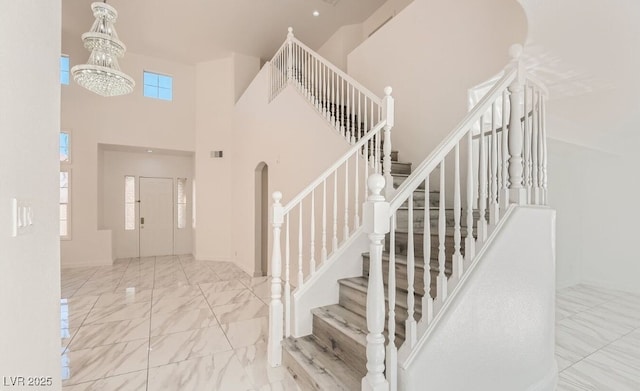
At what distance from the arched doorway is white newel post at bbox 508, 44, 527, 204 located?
173 inches

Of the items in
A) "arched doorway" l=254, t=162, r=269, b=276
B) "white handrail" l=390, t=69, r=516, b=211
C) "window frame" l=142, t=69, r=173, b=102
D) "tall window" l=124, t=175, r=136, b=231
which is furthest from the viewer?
"tall window" l=124, t=175, r=136, b=231

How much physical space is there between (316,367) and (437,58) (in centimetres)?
377

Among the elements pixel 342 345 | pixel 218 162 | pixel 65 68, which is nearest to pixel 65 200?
pixel 65 68

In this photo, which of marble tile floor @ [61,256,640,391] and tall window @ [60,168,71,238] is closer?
marble tile floor @ [61,256,640,391]

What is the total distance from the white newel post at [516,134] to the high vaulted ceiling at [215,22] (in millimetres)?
4932

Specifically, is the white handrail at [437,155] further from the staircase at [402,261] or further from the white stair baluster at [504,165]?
the white stair baluster at [504,165]

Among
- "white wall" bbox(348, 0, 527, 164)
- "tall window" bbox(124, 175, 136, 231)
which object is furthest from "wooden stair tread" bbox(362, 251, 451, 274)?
"tall window" bbox(124, 175, 136, 231)

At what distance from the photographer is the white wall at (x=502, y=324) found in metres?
1.57

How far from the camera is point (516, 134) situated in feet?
6.27

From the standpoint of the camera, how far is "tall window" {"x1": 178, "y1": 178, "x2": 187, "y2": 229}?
786cm

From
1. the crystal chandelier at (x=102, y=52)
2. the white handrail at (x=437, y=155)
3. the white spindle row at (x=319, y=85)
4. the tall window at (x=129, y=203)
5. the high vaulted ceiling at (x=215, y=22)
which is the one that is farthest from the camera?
the tall window at (x=129, y=203)

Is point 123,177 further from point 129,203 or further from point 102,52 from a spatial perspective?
point 102,52

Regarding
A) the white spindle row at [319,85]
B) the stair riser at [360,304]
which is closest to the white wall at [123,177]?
the white spindle row at [319,85]

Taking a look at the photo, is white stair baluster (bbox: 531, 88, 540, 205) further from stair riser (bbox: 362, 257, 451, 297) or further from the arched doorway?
the arched doorway
